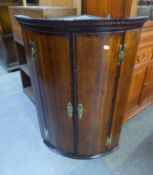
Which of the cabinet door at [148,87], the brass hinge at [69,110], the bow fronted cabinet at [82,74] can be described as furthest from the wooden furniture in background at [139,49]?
the brass hinge at [69,110]

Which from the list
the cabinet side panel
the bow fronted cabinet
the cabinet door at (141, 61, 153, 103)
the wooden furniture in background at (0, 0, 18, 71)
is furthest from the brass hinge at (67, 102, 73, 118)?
the wooden furniture in background at (0, 0, 18, 71)

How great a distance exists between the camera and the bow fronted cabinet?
852mm

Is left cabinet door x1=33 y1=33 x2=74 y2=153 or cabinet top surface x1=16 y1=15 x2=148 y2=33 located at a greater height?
cabinet top surface x1=16 y1=15 x2=148 y2=33

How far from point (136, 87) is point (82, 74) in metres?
0.92

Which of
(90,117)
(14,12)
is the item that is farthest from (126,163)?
(14,12)

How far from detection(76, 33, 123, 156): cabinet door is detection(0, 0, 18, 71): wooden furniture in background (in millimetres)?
2266

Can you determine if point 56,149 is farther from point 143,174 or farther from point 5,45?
point 5,45

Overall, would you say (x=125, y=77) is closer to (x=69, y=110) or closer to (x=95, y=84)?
(x=95, y=84)

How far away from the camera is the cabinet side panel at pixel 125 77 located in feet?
3.09

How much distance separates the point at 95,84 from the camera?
1.00 metres

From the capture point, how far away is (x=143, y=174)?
1312 millimetres

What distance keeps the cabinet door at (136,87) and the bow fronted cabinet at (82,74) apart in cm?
45

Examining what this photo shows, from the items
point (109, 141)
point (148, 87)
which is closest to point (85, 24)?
point (109, 141)

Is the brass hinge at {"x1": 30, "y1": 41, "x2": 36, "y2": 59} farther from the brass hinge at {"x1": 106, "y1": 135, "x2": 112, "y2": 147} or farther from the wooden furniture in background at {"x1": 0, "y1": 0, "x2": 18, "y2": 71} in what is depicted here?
the wooden furniture in background at {"x1": 0, "y1": 0, "x2": 18, "y2": 71}
